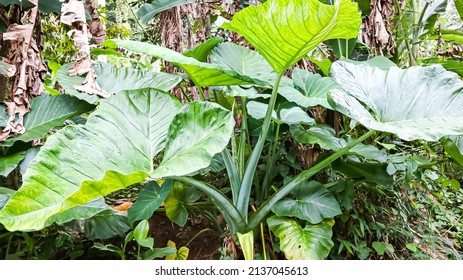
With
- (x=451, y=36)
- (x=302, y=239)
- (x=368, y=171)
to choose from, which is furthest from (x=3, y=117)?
(x=451, y=36)

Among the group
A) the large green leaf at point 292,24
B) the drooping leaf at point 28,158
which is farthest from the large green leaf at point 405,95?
the drooping leaf at point 28,158

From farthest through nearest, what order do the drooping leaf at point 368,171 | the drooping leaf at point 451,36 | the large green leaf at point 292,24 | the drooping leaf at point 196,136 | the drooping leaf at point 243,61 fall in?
the drooping leaf at point 451,36 < the drooping leaf at point 243,61 < the drooping leaf at point 368,171 < the large green leaf at point 292,24 < the drooping leaf at point 196,136

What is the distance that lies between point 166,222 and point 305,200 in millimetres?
695

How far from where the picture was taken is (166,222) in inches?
63.3

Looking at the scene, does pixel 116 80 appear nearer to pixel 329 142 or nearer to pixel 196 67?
pixel 196 67

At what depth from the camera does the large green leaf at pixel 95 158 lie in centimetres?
65

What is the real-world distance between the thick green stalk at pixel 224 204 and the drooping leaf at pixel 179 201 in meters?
0.20

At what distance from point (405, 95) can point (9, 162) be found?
1.25 m

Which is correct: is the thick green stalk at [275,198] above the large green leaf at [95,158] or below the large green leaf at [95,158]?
below

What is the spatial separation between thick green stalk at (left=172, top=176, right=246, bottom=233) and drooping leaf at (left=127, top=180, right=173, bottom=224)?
116 millimetres

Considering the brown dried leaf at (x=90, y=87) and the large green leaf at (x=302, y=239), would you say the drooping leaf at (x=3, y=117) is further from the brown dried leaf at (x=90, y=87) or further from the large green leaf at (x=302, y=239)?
the large green leaf at (x=302, y=239)

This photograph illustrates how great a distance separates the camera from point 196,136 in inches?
35.2

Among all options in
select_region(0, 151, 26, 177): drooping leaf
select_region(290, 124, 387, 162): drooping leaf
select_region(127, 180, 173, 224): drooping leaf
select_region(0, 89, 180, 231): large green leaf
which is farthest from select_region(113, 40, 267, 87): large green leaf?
select_region(0, 151, 26, 177): drooping leaf

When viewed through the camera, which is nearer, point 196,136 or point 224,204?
point 196,136
